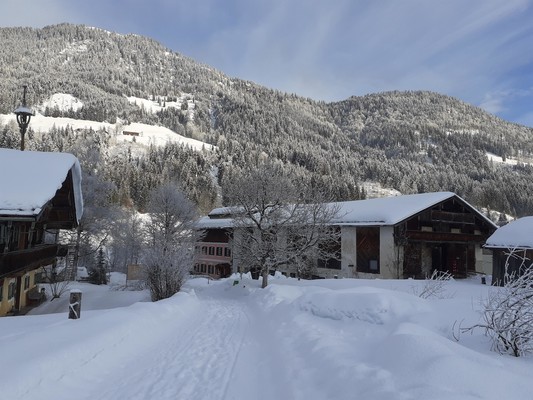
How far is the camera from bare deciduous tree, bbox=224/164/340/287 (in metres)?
28.0

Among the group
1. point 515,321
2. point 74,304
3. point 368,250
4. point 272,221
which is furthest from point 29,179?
point 368,250

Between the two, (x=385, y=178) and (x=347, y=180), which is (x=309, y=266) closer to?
(x=347, y=180)

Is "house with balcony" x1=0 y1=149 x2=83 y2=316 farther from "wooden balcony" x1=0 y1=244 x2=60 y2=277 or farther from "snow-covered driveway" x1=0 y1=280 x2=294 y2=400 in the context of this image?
"snow-covered driveway" x1=0 y1=280 x2=294 y2=400

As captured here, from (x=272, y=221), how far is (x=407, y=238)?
12.3 meters

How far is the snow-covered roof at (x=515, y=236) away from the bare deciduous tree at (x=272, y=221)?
1184 cm

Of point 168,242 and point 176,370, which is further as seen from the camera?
point 168,242

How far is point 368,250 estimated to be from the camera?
109 feet

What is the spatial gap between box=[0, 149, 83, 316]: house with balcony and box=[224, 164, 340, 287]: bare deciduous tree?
1154 centimetres

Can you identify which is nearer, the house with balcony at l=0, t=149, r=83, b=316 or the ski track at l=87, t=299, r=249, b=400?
the ski track at l=87, t=299, r=249, b=400

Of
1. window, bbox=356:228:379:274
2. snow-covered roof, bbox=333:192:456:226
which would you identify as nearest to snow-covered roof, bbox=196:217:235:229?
snow-covered roof, bbox=333:192:456:226

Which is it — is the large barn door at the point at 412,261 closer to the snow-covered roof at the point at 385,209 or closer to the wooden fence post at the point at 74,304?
the snow-covered roof at the point at 385,209

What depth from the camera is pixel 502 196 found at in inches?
5443

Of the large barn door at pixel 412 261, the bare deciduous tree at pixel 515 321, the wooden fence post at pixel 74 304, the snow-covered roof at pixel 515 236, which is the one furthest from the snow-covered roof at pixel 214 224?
the bare deciduous tree at pixel 515 321

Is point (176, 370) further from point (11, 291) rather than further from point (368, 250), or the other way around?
point (368, 250)
